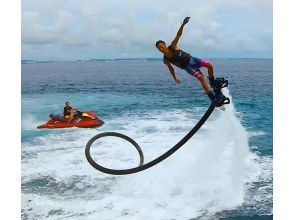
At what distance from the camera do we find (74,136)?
744cm

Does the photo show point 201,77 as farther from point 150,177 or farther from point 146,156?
point 150,177

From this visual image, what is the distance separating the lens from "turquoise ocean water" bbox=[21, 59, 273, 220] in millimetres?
7449

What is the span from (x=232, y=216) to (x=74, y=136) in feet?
9.38

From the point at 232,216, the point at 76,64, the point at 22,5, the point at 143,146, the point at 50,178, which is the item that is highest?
the point at 22,5

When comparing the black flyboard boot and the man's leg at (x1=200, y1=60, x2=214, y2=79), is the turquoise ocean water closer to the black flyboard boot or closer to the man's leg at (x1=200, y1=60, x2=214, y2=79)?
the black flyboard boot

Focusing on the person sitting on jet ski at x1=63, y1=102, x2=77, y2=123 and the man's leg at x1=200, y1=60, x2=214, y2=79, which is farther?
the person sitting on jet ski at x1=63, y1=102, x2=77, y2=123

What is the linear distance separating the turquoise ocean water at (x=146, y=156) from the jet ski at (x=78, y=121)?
9 cm

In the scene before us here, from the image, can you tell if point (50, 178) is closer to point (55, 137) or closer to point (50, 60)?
point (55, 137)

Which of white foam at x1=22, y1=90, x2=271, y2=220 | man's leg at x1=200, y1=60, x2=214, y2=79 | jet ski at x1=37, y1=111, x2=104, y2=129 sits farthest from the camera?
white foam at x1=22, y1=90, x2=271, y2=220

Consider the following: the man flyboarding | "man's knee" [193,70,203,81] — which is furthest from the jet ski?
"man's knee" [193,70,203,81]

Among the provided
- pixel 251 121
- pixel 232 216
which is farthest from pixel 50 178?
pixel 251 121

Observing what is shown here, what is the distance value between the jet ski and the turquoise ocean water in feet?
0.30

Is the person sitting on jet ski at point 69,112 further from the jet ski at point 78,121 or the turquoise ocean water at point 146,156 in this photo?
the turquoise ocean water at point 146,156
